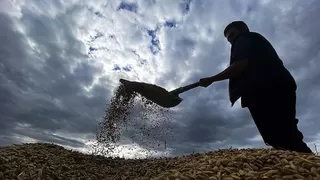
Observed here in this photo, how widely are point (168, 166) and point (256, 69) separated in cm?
199

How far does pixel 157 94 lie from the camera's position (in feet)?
17.1

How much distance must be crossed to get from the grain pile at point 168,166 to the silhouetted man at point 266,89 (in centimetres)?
39

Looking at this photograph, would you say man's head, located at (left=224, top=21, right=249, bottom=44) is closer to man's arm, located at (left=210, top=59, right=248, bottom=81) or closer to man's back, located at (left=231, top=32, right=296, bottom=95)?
man's back, located at (left=231, top=32, right=296, bottom=95)

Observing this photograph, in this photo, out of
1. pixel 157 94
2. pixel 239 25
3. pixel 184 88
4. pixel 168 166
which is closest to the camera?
pixel 168 166

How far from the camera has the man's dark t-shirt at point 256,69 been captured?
4324mm

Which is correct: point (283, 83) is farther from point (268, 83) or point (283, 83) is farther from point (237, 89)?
point (237, 89)

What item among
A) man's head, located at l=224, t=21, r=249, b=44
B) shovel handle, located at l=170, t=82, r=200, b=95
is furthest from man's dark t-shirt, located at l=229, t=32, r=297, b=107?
shovel handle, located at l=170, t=82, r=200, b=95

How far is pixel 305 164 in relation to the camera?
3.10 meters

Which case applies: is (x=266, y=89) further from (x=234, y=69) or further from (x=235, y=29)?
(x=235, y=29)

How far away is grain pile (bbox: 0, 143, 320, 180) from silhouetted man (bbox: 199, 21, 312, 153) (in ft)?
1.28

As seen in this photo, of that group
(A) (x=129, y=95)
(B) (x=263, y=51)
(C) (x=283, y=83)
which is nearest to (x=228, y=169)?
(C) (x=283, y=83)

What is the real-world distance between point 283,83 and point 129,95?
9.95ft

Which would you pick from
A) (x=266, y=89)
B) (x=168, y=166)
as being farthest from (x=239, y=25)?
(x=168, y=166)

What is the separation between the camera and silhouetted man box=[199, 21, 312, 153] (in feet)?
13.8
